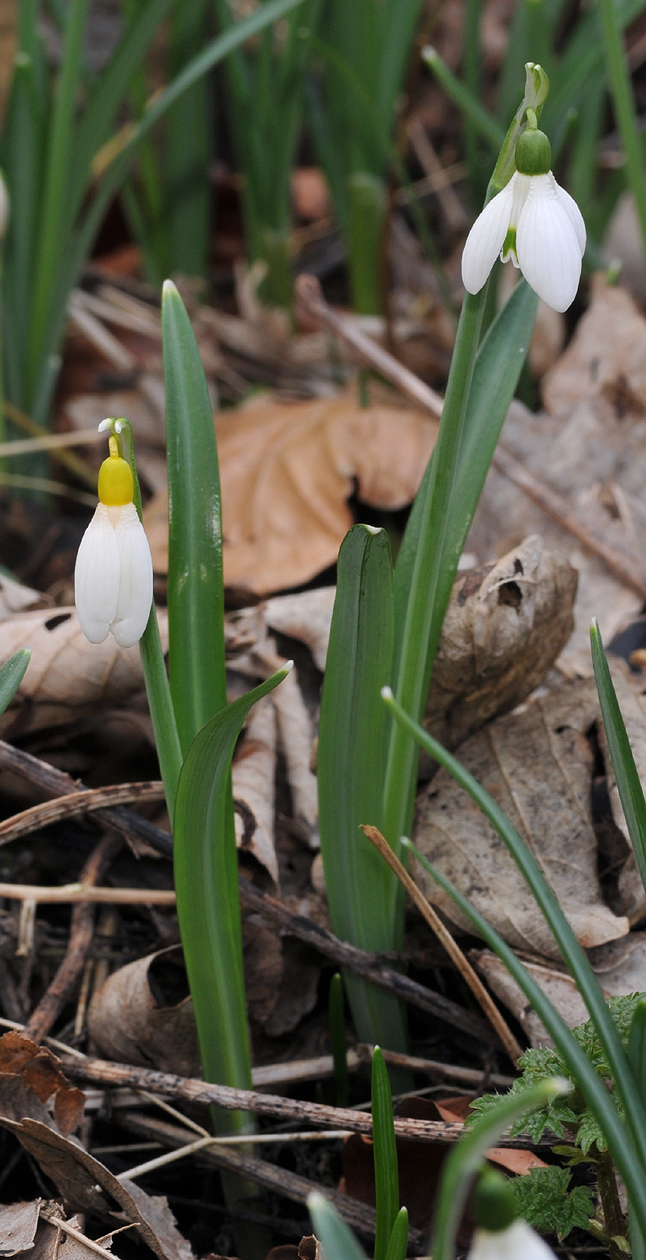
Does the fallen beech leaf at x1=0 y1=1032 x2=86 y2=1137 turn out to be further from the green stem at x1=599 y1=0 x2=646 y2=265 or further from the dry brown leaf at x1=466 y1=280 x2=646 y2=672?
the green stem at x1=599 y1=0 x2=646 y2=265

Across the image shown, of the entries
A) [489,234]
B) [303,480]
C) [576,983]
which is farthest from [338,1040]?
[303,480]

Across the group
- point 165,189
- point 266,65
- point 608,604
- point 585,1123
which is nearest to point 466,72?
point 266,65

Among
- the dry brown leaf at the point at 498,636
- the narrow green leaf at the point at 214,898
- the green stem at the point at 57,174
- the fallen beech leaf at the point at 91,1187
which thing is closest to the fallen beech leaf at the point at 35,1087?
the fallen beech leaf at the point at 91,1187

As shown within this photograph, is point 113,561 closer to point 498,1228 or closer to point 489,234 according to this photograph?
point 489,234

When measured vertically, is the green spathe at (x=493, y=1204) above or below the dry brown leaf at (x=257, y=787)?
below

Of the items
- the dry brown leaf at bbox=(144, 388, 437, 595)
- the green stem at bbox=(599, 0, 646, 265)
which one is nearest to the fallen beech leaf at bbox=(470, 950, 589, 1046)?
the dry brown leaf at bbox=(144, 388, 437, 595)

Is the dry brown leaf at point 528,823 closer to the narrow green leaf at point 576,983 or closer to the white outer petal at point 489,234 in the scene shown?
the narrow green leaf at point 576,983
